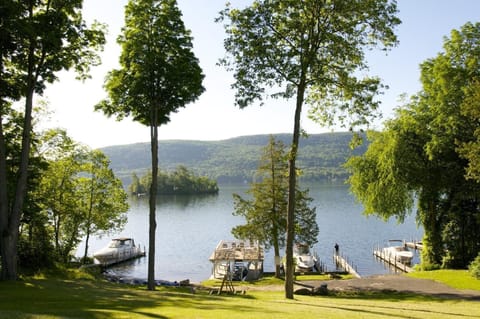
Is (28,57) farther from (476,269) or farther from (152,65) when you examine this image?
(476,269)

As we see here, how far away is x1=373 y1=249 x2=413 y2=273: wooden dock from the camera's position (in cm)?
4467

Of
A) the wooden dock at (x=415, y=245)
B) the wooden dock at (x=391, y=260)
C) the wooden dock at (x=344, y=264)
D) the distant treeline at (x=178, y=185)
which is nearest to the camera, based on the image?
the wooden dock at (x=344, y=264)

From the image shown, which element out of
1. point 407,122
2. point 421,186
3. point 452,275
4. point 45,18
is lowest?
point 452,275

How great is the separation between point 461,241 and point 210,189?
6008 inches

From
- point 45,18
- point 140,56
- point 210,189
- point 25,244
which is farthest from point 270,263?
point 210,189

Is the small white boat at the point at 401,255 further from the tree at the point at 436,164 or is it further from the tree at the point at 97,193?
the tree at the point at 97,193

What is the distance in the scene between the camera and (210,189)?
18112 centimetres

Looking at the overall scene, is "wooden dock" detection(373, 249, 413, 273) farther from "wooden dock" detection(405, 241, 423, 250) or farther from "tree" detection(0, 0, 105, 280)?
"tree" detection(0, 0, 105, 280)

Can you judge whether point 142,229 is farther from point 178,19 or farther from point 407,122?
point 178,19

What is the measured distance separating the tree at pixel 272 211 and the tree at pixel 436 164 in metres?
5.26

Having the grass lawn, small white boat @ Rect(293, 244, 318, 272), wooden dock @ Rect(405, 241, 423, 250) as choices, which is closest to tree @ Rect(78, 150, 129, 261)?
small white boat @ Rect(293, 244, 318, 272)

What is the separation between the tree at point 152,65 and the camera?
2048cm

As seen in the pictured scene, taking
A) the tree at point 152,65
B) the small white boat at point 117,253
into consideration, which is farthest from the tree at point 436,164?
the small white boat at point 117,253

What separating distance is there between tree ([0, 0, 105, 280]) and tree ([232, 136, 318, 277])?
2015 centimetres
